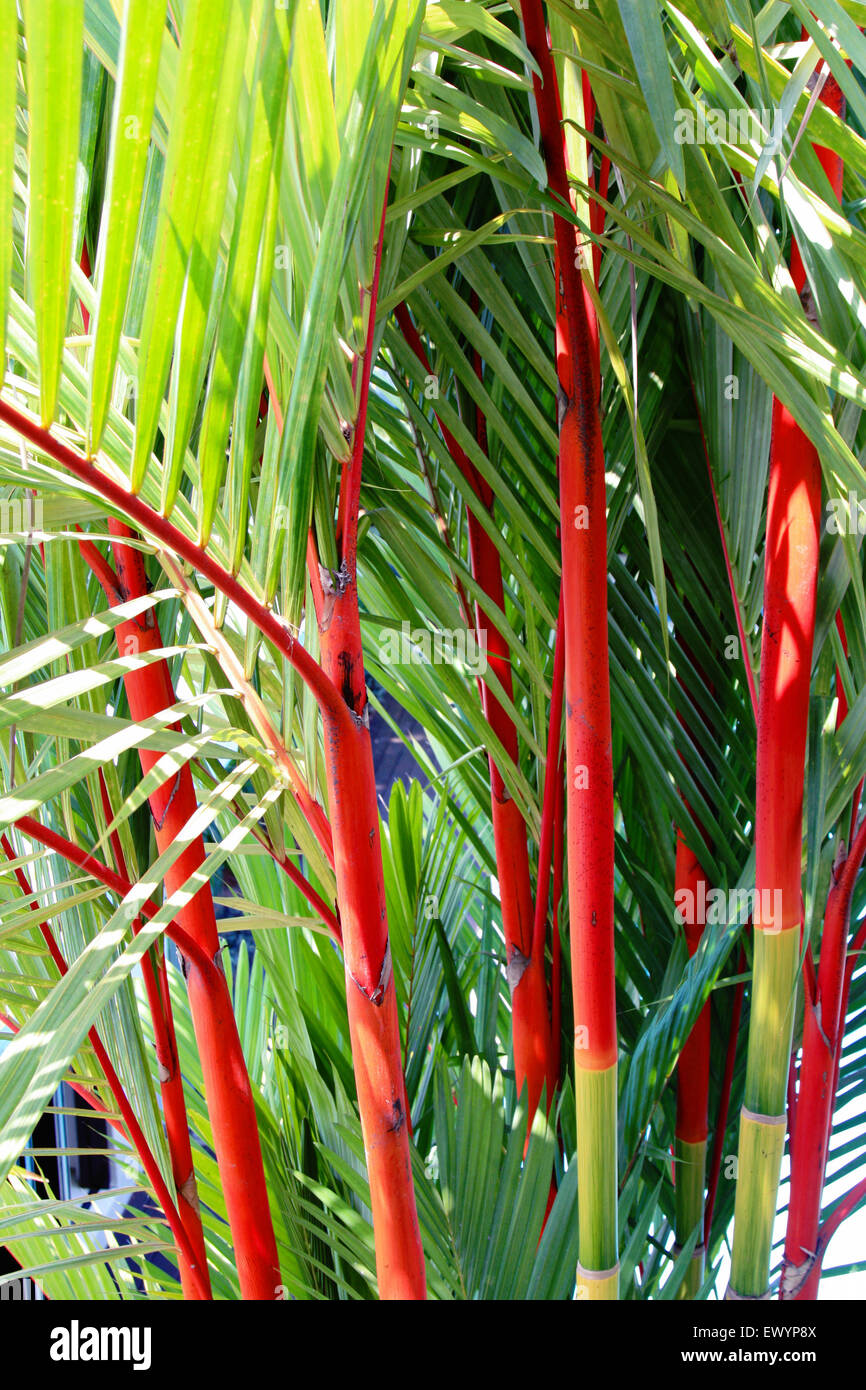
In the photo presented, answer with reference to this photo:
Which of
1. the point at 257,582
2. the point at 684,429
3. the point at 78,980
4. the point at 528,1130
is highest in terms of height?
the point at 684,429

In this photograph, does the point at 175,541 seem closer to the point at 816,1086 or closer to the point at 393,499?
the point at 393,499

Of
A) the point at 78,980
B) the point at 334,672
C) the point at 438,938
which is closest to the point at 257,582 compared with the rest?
the point at 334,672

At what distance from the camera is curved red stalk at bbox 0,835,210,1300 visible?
1.65 feet

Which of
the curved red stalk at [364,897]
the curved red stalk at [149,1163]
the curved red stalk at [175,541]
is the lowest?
the curved red stalk at [149,1163]

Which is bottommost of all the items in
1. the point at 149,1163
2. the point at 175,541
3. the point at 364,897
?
the point at 149,1163

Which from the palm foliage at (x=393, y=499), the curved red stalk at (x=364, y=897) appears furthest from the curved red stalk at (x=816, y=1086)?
the curved red stalk at (x=364, y=897)

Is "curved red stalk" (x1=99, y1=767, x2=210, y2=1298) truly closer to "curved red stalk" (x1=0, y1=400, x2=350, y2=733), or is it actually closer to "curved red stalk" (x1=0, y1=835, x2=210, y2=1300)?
"curved red stalk" (x1=0, y1=835, x2=210, y2=1300)

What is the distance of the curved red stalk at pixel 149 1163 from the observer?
50 cm

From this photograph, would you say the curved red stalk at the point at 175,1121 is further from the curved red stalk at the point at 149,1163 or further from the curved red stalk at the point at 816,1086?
the curved red stalk at the point at 816,1086

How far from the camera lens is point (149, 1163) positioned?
1.65 ft

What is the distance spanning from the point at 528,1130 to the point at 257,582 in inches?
15.5

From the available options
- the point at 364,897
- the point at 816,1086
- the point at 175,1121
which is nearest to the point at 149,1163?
the point at 175,1121

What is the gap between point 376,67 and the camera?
271mm
